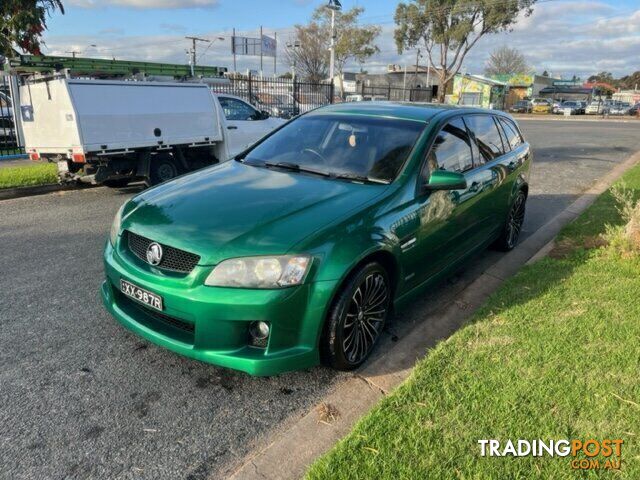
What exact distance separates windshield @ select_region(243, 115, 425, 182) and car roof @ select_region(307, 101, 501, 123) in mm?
106

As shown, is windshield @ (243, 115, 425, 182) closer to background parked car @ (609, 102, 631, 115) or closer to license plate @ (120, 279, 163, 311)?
license plate @ (120, 279, 163, 311)

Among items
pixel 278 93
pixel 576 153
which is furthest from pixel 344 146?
pixel 278 93

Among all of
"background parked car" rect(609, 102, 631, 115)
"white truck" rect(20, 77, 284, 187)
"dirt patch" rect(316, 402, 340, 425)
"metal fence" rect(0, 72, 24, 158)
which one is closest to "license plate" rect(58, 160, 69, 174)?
"white truck" rect(20, 77, 284, 187)

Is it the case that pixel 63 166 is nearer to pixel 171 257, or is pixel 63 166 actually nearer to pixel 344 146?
pixel 344 146

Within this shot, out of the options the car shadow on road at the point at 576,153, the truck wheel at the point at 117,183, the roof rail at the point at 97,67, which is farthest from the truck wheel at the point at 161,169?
the car shadow on road at the point at 576,153

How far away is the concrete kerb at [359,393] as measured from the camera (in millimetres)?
2428

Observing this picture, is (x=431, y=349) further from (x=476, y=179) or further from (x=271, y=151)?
(x=271, y=151)

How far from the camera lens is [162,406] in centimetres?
286

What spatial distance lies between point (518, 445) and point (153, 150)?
781 centimetres

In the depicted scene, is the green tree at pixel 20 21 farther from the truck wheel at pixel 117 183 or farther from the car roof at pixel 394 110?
the car roof at pixel 394 110

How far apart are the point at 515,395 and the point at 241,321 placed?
5.22 feet

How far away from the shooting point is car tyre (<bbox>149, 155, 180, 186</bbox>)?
8.80 meters

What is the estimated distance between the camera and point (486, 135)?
509 centimetres

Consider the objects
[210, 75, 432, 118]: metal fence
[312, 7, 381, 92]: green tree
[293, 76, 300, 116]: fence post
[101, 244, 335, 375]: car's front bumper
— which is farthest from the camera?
[312, 7, 381, 92]: green tree
